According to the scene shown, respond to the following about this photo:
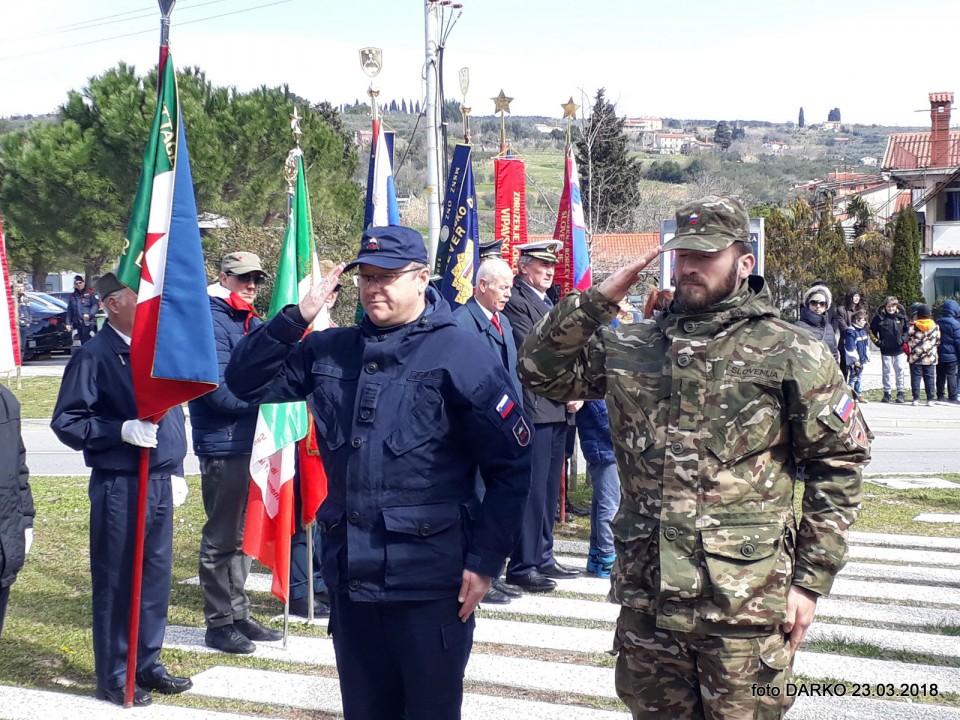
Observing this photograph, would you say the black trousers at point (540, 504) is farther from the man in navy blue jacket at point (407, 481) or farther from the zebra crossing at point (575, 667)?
the man in navy blue jacket at point (407, 481)

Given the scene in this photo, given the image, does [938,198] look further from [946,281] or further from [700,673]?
[700,673]

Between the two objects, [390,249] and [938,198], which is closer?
[390,249]

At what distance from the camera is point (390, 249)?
381 centimetres

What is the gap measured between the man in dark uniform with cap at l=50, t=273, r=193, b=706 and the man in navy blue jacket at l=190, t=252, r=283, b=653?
683mm

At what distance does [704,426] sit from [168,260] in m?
3.10

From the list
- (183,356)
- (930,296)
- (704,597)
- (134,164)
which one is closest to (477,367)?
(704,597)

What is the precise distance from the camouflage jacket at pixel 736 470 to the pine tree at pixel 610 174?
141 feet

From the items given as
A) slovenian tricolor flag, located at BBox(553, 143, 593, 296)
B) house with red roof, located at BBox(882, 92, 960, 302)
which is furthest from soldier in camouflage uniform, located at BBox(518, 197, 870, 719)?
house with red roof, located at BBox(882, 92, 960, 302)

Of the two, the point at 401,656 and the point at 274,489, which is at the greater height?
the point at 274,489

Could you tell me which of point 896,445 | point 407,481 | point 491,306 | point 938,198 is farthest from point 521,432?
point 938,198

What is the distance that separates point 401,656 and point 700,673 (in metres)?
1.03

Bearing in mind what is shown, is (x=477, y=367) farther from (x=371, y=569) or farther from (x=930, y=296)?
(x=930, y=296)

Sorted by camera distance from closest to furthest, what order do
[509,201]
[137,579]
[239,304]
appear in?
1. [137,579]
2. [239,304]
3. [509,201]

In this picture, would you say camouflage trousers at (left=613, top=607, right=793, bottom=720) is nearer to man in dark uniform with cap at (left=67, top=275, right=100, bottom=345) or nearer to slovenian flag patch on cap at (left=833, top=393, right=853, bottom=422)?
slovenian flag patch on cap at (left=833, top=393, right=853, bottom=422)
